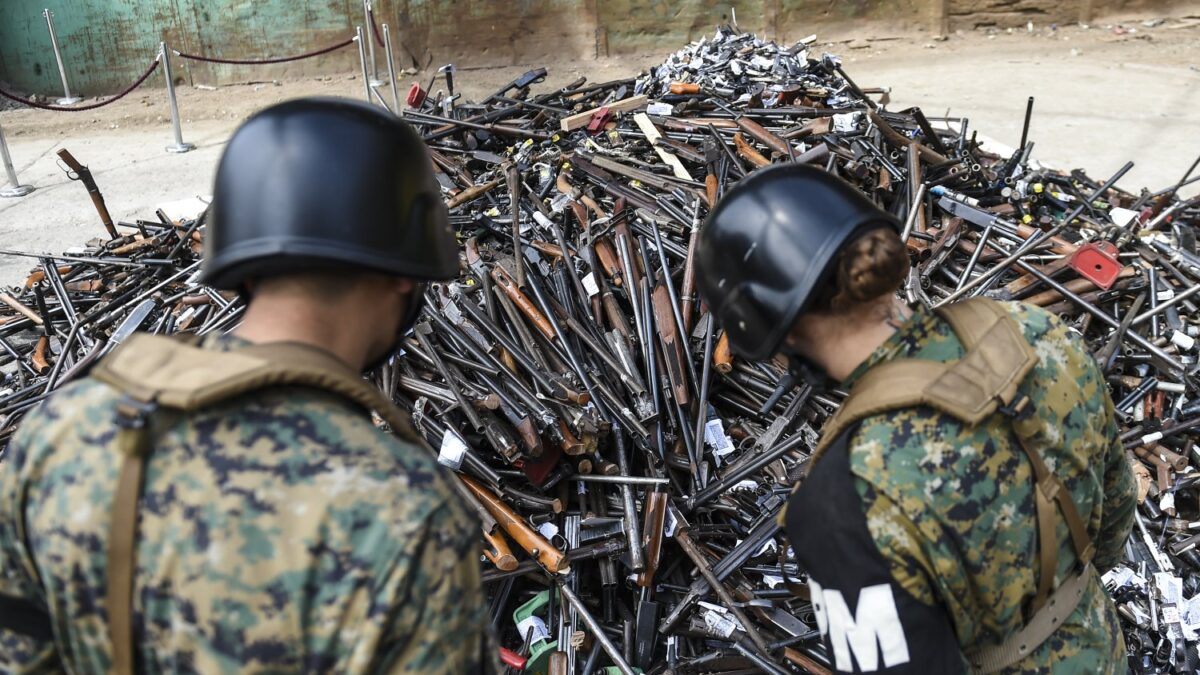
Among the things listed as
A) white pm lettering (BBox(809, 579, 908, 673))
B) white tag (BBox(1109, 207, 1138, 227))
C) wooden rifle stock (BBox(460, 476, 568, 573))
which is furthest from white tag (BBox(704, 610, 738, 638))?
white tag (BBox(1109, 207, 1138, 227))

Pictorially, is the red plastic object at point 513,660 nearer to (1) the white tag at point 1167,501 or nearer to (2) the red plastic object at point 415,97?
(1) the white tag at point 1167,501

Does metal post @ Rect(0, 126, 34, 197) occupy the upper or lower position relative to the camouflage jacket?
lower

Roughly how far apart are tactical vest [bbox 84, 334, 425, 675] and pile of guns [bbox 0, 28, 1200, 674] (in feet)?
7.15

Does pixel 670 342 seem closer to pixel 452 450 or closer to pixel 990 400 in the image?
pixel 452 450

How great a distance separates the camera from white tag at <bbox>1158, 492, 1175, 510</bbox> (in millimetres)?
3930

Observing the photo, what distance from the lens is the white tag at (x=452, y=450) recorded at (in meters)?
3.54

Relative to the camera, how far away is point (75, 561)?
1320mm

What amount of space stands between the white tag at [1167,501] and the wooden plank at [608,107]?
4.56 m

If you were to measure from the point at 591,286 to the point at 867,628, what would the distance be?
3031mm

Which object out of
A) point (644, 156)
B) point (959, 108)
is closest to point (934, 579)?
point (644, 156)

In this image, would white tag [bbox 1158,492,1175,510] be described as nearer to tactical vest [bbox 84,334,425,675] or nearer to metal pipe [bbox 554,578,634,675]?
metal pipe [bbox 554,578,634,675]

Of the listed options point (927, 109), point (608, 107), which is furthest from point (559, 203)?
point (927, 109)

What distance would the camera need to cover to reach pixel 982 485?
1649 millimetres

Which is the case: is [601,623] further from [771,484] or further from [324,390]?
[324,390]
